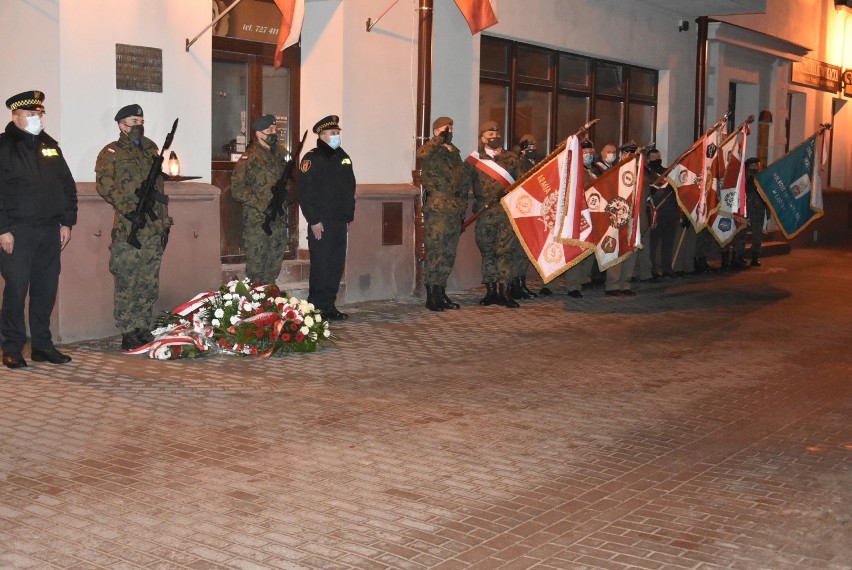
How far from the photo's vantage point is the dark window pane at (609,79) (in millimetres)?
19844

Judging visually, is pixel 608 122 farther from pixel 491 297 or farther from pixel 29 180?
pixel 29 180

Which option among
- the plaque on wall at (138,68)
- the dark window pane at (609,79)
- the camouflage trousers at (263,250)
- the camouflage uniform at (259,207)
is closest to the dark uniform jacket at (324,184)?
the camouflage uniform at (259,207)

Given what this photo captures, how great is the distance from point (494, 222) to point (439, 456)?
7.35 metres

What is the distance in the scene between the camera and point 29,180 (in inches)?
365

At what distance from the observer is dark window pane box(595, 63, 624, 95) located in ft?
65.1

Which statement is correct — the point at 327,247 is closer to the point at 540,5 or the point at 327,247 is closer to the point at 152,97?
the point at 152,97

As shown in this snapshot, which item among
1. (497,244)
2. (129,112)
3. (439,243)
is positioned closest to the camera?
(129,112)

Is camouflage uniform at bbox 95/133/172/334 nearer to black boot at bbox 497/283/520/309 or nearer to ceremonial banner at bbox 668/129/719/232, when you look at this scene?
black boot at bbox 497/283/520/309

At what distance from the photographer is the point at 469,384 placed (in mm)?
9203

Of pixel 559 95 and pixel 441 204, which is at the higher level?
pixel 559 95

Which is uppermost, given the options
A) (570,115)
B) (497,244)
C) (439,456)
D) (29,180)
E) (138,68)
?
(570,115)

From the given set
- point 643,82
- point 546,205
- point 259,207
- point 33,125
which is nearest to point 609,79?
point 643,82

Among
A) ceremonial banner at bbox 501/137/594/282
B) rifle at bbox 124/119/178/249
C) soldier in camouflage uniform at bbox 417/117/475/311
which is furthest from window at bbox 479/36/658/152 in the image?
rifle at bbox 124/119/178/249

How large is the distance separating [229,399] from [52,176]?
258 cm
